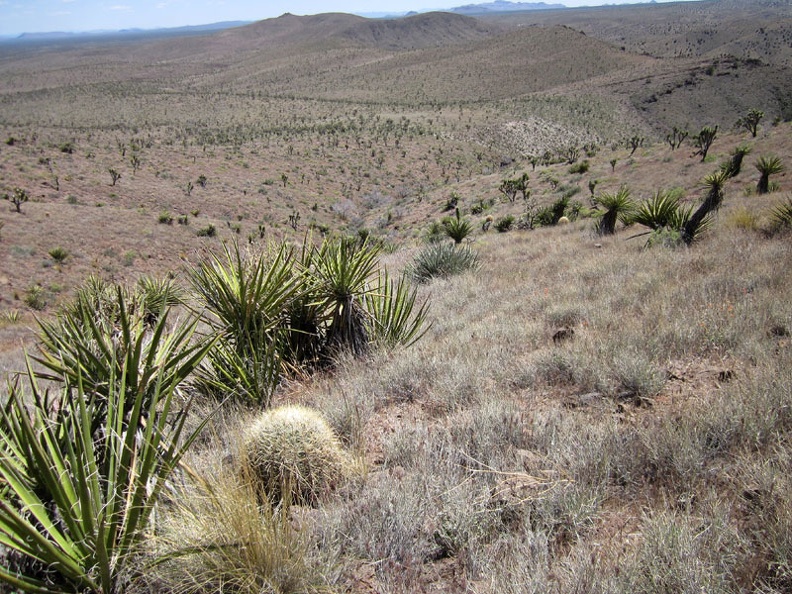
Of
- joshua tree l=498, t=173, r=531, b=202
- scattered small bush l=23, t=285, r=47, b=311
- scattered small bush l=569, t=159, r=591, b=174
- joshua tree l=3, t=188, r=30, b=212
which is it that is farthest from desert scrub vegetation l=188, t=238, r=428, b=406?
scattered small bush l=569, t=159, r=591, b=174

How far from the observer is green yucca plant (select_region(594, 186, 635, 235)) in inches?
412

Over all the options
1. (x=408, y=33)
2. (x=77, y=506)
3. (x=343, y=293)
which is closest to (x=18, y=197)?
(x=343, y=293)

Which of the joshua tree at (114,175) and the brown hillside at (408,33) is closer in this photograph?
the joshua tree at (114,175)

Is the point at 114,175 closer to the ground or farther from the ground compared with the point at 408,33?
closer to the ground

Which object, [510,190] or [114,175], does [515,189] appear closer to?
[510,190]

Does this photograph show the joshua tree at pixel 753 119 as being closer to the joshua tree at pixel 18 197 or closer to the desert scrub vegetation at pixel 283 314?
the desert scrub vegetation at pixel 283 314

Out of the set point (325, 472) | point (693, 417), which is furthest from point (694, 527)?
point (325, 472)

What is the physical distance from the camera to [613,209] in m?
10.6

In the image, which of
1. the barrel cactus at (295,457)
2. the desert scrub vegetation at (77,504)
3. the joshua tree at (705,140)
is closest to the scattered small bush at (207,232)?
the joshua tree at (705,140)

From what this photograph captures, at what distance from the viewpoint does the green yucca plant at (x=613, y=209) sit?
10.5m

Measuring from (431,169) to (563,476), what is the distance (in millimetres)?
45787

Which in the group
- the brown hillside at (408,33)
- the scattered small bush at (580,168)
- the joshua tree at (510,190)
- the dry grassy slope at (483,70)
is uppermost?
the brown hillside at (408,33)

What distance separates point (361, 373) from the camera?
4.26 metres

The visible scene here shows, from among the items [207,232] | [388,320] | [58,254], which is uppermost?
[388,320]
